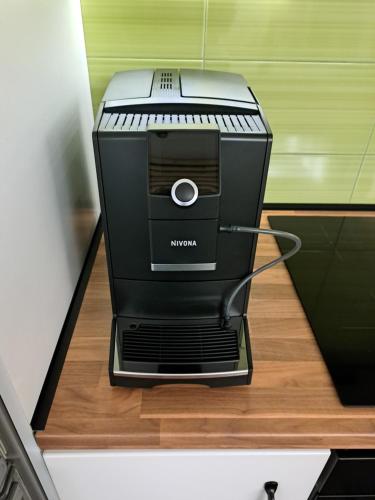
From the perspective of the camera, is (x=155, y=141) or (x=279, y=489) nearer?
(x=155, y=141)

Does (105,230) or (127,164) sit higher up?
(127,164)

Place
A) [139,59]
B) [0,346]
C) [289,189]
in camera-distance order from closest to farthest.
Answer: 1. [0,346]
2. [139,59]
3. [289,189]

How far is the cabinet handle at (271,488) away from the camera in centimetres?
62

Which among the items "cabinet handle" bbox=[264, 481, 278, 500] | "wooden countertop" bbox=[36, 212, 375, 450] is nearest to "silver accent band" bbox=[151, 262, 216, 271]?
"wooden countertop" bbox=[36, 212, 375, 450]

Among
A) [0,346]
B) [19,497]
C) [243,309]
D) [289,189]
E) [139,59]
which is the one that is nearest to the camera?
[0,346]

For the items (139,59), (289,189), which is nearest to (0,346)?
(139,59)

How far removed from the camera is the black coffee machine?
0.47 meters

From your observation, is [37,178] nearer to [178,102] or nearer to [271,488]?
[178,102]

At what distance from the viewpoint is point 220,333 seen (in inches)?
24.7

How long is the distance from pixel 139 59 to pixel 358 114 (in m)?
0.57

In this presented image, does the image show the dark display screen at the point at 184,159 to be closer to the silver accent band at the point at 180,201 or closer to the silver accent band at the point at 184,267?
the silver accent band at the point at 180,201

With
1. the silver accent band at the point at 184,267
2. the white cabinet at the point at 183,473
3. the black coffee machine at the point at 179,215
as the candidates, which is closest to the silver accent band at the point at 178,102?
the black coffee machine at the point at 179,215

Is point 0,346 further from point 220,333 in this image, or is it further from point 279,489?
point 279,489

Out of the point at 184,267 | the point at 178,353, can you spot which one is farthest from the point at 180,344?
the point at 184,267
